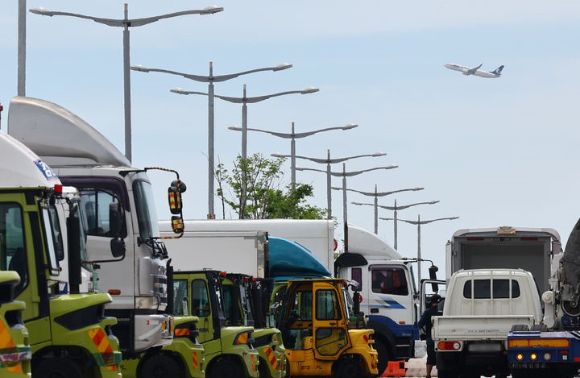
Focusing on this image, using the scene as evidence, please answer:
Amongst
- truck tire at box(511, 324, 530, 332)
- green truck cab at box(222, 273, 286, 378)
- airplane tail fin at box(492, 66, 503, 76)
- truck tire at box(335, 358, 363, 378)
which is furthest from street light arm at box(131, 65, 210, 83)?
airplane tail fin at box(492, 66, 503, 76)

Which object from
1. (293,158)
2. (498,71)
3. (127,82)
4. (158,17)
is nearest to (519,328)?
(127,82)

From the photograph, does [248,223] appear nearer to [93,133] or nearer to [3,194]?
[93,133]

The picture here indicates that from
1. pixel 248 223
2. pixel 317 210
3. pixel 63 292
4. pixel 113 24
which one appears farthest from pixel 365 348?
pixel 317 210

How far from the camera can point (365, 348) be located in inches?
1260

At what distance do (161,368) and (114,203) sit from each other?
3280 millimetres

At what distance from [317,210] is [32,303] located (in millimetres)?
46883

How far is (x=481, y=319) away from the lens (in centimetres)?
2728

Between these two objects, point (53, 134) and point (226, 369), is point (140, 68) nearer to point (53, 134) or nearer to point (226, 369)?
point (226, 369)

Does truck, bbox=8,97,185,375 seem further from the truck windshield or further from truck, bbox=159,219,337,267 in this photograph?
truck, bbox=159,219,337,267

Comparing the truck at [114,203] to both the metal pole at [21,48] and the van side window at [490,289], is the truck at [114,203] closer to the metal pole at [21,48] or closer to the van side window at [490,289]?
the metal pole at [21,48]

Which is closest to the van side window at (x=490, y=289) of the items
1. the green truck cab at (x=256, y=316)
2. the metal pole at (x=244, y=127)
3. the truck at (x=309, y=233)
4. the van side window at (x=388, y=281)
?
the green truck cab at (x=256, y=316)

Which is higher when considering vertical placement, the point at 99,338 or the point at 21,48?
the point at 21,48

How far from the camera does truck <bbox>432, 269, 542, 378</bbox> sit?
2727cm

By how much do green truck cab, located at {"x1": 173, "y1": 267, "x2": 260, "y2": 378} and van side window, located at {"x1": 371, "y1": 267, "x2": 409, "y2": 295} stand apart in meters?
13.5
